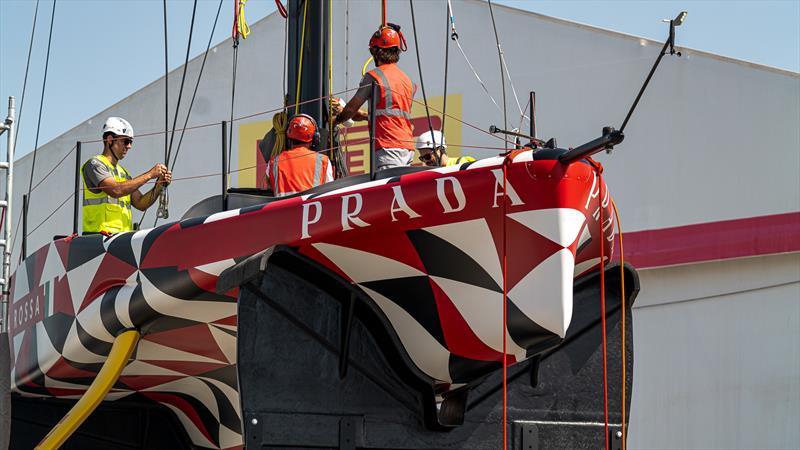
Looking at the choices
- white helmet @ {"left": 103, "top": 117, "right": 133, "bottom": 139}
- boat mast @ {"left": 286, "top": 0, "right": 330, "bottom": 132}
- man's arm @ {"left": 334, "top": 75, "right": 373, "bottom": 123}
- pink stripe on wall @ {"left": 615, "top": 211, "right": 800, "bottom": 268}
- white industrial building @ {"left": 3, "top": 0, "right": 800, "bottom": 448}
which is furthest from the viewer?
pink stripe on wall @ {"left": 615, "top": 211, "right": 800, "bottom": 268}

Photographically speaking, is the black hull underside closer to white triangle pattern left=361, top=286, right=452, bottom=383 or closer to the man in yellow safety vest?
white triangle pattern left=361, top=286, right=452, bottom=383

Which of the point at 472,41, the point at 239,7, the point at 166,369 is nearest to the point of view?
the point at 166,369

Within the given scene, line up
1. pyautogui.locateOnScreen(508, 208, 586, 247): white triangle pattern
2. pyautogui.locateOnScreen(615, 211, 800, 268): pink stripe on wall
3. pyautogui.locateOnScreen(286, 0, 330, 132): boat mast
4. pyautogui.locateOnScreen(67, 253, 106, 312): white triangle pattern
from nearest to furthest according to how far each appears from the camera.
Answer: pyautogui.locateOnScreen(508, 208, 586, 247): white triangle pattern < pyautogui.locateOnScreen(67, 253, 106, 312): white triangle pattern < pyautogui.locateOnScreen(286, 0, 330, 132): boat mast < pyautogui.locateOnScreen(615, 211, 800, 268): pink stripe on wall

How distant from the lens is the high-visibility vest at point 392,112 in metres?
5.59

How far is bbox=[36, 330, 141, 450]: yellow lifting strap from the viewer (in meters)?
5.12

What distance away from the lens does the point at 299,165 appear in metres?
5.45

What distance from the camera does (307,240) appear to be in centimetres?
468

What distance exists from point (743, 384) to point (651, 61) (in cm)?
347

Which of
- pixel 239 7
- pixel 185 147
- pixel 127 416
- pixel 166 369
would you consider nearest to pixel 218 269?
pixel 166 369

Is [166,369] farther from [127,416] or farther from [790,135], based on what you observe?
[790,135]

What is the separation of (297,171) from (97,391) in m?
1.43

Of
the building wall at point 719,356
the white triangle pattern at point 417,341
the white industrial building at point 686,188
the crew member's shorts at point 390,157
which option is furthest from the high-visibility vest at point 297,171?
the building wall at point 719,356

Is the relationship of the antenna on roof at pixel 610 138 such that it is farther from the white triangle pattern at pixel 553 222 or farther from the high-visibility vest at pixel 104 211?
the high-visibility vest at pixel 104 211

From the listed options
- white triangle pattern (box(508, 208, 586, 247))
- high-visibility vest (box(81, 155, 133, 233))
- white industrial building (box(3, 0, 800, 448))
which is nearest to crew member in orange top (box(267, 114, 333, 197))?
high-visibility vest (box(81, 155, 133, 233))
